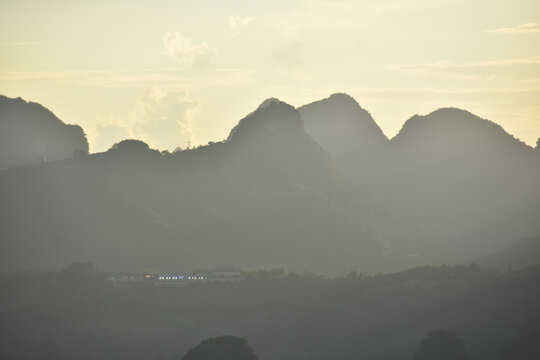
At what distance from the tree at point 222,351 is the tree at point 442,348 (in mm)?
24082

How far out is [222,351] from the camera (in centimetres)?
18962

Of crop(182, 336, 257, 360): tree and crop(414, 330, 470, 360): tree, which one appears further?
crop(414, 330, 470, 360): tree

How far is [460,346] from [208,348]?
3573cm

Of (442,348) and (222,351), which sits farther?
(442,348)

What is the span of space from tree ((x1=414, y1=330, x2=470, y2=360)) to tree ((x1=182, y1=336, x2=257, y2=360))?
24.1 metres

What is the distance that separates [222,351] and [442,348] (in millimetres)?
Result: 30908

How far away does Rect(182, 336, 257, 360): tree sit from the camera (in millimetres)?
188750

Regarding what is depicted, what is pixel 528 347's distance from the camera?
7579 inches

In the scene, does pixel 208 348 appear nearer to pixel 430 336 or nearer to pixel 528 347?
pixel 430 336

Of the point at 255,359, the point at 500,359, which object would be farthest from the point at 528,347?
the point at 255,359

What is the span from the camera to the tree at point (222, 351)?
7431 inches

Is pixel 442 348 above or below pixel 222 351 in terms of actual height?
below

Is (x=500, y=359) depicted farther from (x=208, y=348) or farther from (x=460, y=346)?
(x=208, y=348)

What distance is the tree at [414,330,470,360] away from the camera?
631ft
